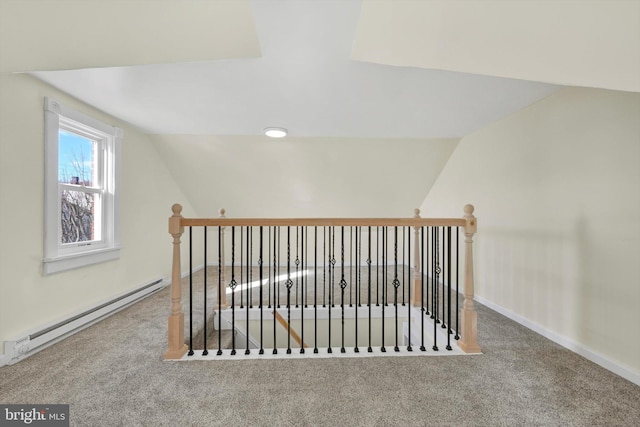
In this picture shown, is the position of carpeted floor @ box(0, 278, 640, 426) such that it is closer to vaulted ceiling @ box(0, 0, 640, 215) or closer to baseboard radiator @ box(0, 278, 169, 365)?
baseboard radiator @ box(0, 278, 169, 365)

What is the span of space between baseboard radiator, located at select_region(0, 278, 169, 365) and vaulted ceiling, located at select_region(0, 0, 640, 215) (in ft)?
5.89

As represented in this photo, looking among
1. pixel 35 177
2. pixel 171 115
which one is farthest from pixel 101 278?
pixel 171 115

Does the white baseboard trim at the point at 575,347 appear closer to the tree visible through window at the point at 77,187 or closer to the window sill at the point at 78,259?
the window sill at the point at 78,259

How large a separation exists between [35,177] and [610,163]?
403 centimetres

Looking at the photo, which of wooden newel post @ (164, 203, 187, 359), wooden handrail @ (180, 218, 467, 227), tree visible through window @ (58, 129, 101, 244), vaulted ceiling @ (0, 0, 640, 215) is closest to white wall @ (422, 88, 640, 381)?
vaulted ceiling @ (0, 0, 640, 215)

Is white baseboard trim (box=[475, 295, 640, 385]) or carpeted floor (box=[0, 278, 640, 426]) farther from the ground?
white baseboard trim (box=[475, 295, 640, 385])

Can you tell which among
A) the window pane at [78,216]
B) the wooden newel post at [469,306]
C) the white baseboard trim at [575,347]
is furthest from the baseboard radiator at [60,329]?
the white baseboard trim at [575,347]

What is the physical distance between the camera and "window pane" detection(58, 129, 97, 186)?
230 cm

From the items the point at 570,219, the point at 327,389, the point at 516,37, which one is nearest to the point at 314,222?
the point at 327,389

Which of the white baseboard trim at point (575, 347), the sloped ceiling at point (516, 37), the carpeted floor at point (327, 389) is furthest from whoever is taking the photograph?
the white baseboard trim at point (575, 347)

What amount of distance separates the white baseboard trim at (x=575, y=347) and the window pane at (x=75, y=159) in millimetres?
4266

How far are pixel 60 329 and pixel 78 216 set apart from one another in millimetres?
994

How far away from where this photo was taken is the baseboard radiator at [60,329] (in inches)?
69.0

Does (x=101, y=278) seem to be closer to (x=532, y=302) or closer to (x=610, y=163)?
(x=532, y=302)
